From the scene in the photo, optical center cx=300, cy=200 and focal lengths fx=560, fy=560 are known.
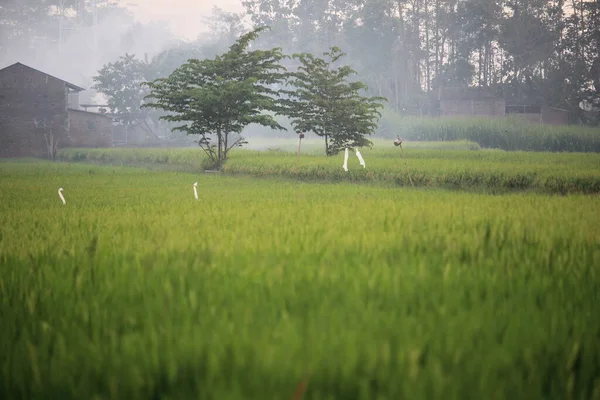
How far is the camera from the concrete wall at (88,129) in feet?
141

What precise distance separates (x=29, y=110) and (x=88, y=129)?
15.5 feet

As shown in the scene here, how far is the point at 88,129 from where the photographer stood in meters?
44.5

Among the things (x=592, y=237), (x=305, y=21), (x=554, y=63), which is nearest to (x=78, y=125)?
(x=305, y=21)

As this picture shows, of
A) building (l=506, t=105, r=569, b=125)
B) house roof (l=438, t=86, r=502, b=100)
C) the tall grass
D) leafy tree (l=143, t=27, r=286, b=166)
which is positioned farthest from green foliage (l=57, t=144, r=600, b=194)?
house roof (l=438, t=86, r=502, b=100)

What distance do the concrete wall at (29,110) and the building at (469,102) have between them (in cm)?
3210

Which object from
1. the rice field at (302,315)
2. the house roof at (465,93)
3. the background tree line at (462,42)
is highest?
the background tree line at (462,42)

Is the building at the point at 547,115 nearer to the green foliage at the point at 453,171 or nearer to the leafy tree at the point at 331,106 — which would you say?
the green foliage at the point at 453,171

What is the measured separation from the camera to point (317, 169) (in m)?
19.4

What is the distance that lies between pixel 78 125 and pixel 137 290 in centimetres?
4397

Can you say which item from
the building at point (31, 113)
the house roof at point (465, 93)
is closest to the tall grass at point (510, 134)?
the house roof at point (465, 93)

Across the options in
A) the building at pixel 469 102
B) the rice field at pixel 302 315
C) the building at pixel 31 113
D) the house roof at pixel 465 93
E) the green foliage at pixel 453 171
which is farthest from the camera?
the house roof at pixel 465 93

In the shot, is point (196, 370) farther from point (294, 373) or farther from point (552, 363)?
point (552, 363)

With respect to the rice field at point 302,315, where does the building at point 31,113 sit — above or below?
above

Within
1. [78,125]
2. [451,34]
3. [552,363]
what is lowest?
[552,363]
